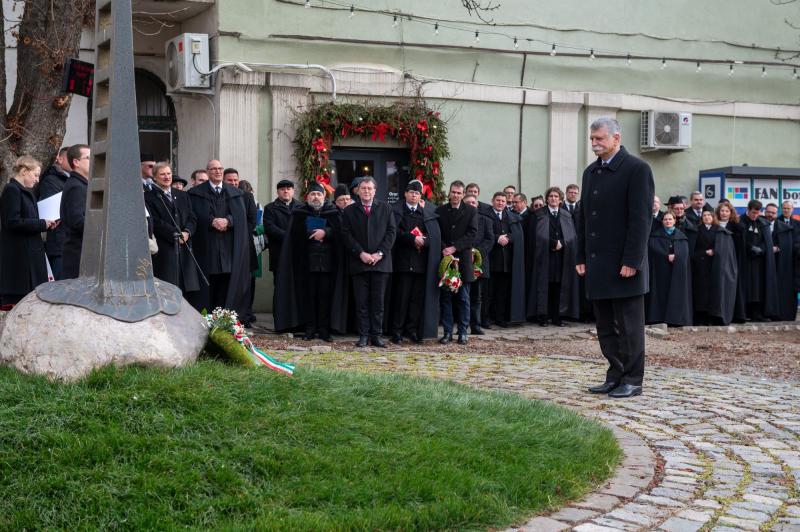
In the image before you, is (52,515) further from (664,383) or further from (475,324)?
(475,324)

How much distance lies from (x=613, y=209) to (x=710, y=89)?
1232 centimetres

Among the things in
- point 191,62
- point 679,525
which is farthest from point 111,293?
point 191,62

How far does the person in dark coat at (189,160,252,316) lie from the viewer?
13.1m

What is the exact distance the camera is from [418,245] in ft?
42.6

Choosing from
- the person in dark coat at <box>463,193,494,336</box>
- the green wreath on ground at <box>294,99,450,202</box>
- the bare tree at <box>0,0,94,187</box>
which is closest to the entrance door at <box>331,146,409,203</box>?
the green wreath on ground at <box>294,99,450,202</box>

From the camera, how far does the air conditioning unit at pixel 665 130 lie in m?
19.0

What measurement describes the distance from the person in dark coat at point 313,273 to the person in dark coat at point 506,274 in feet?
10.0

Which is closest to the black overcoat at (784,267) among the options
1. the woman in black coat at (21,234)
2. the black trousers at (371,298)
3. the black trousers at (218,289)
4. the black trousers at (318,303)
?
the black trousers at (371,298)

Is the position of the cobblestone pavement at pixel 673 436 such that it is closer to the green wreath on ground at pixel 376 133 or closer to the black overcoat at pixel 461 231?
the black overcoat at pixel 461 231

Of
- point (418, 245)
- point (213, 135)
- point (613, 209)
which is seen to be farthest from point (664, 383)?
point (213, 135)

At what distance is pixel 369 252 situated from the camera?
12.6 meters

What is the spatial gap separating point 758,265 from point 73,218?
12.1 metres

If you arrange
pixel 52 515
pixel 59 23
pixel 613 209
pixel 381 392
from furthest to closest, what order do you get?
pixel 59 23
pixel 613 209
pixel 381 392
pixel 52 515

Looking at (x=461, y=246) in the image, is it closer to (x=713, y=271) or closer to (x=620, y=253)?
(x=620, y=253)
